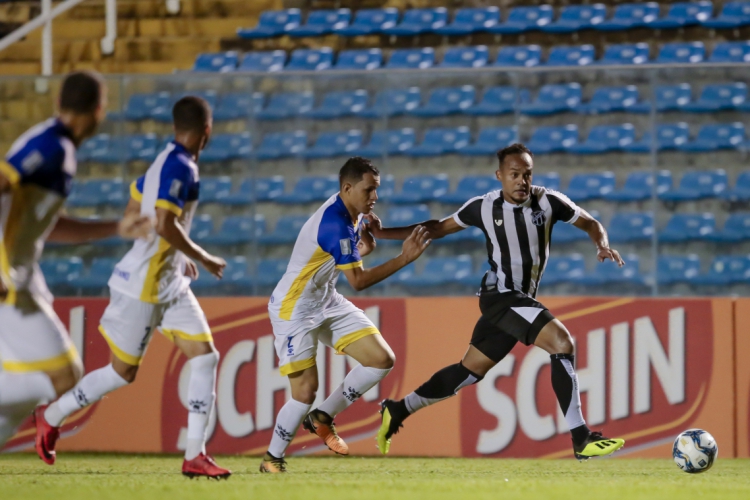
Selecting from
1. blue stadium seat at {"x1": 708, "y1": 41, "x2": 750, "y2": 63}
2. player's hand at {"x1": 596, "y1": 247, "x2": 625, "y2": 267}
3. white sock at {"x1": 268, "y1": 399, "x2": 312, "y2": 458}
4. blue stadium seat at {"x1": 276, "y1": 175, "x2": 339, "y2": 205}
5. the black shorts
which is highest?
blue stadium seat at {"x1": 708, "y1": 41, "x2": 750, "y2": 63}

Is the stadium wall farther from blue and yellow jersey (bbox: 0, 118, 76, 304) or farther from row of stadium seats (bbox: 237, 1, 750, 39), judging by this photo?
row of stadium seats (bbox: 237, 1, 750, 39)

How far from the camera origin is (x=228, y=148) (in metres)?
9.05

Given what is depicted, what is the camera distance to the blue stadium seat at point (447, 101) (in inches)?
346

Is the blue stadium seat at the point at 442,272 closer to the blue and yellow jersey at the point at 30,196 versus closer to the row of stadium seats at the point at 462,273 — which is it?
the row of stadium seats at the point at 462,273

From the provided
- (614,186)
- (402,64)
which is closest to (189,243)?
(614,186)

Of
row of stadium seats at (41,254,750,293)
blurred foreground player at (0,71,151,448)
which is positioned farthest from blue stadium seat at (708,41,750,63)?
blurred foreground player at (0,71,151,448)

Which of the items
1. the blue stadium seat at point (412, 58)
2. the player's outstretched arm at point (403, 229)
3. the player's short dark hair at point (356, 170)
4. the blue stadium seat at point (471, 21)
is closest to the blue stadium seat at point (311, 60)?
the blue stadium seat at point (412, 58)

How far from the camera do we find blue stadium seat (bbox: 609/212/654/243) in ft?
27.3

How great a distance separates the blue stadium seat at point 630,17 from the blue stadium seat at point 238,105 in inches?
173

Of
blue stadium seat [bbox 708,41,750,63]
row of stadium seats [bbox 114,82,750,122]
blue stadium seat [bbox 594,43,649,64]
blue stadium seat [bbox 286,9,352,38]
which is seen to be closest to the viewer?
row of stadium seats [bbox 114,82,750,122]

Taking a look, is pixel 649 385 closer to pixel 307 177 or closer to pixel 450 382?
pixel 450 382

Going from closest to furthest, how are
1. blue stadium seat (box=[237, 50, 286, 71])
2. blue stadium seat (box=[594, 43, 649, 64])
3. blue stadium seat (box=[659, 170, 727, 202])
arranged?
1. blue stadium seat (box=[659, 170, 727, 202])
2. blue stadium seat (box=[594, 43, 649, 64])
3. blue stadium seat (box=[237, 50, 286, 71])

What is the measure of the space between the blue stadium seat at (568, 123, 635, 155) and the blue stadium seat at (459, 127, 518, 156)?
529 millimetres

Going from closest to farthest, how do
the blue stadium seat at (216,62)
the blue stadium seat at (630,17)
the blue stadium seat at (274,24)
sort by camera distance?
the blue stadium seat at (630,17), the blue stadium seat at (216,62), the blue stadium seat at (274,24)
